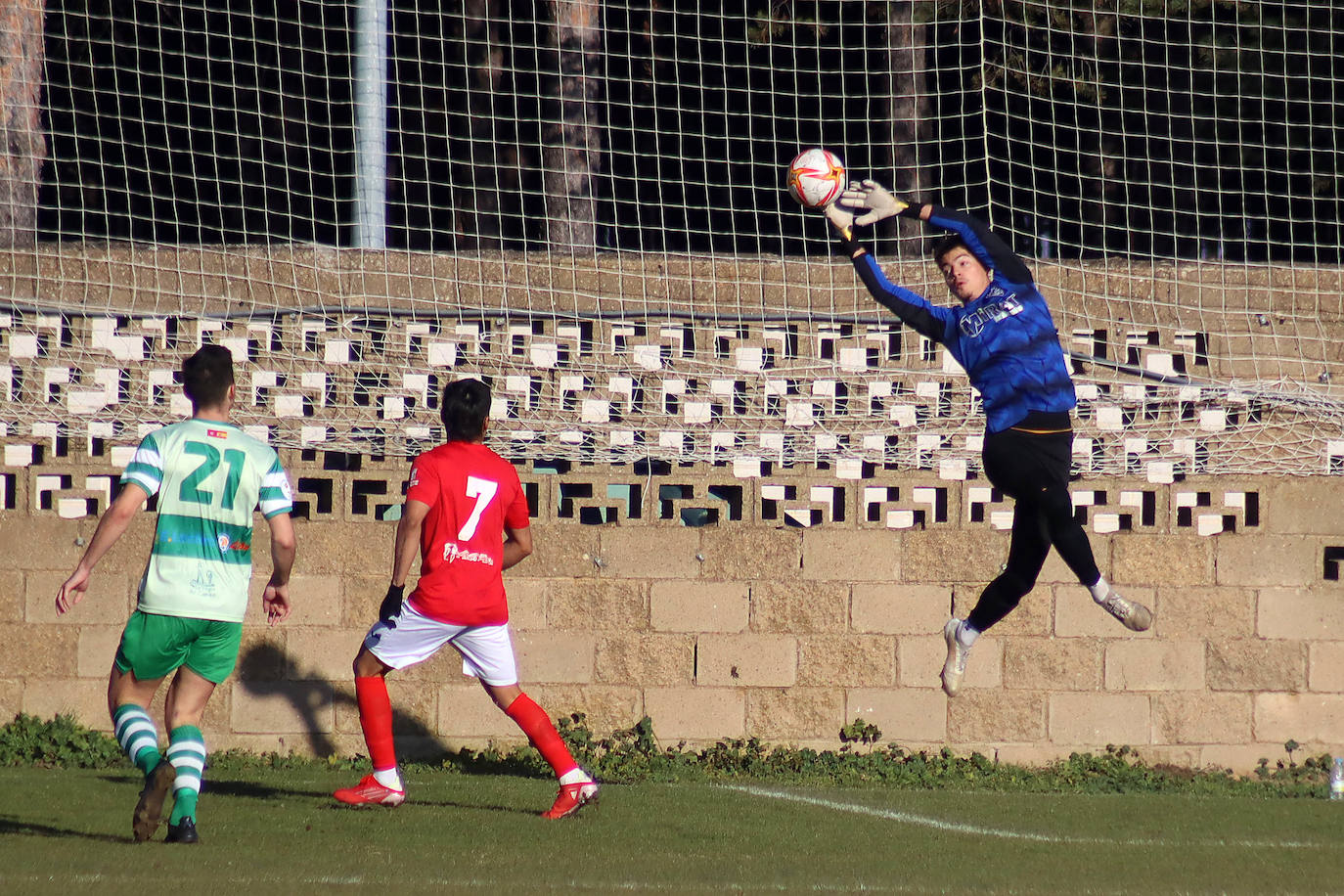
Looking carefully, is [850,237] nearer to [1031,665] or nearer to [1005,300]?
[1005,300]

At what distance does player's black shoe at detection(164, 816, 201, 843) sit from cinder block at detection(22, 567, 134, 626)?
10.4 feet

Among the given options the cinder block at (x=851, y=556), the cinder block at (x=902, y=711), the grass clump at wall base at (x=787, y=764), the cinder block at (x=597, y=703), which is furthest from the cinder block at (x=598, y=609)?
the cinder block at (x=902, y=711)

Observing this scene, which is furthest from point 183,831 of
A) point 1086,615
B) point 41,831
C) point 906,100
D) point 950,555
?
point 906,100

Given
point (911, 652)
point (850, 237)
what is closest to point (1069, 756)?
point (911, 652)

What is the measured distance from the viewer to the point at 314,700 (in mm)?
7977

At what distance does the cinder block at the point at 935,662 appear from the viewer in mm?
8055

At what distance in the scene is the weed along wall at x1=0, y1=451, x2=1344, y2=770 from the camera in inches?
315

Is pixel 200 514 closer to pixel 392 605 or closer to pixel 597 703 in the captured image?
pixel 392 605

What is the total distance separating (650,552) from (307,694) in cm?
207

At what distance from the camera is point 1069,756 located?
26.5 ft

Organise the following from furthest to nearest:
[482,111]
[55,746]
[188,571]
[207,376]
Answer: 1. [482,111]
2. [55,746]
3. [207,376]
4. [188,571]

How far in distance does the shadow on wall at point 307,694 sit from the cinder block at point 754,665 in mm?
1568

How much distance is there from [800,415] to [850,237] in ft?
8.50

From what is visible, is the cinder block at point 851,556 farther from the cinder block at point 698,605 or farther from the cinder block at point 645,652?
the cinder block at point 645,652
